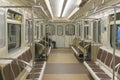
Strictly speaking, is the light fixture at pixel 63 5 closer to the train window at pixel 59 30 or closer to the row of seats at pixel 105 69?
the row of seats at pixel 105 69

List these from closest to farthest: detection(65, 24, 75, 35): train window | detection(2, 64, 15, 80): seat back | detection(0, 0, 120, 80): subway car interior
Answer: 1. detection(2, 64, 15, 80): seat back
2. detection(0, 0, 120, 80): subway car interior
3. detection(65, 24, 75, 35): train window

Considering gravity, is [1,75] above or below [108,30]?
below

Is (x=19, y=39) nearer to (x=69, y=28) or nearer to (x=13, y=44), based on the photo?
(x=13, y=44)

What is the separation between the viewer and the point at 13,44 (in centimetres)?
606

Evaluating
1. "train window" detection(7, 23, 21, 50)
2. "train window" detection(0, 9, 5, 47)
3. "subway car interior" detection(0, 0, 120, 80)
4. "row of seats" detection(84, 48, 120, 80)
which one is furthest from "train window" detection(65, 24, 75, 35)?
"train window" detection(0, 9, 5, 47)

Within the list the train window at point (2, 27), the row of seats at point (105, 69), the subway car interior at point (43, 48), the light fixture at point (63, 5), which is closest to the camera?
the subway car interior at point (43, 48)

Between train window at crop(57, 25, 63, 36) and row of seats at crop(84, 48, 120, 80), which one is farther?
train window at crop(57, 25, 63, 36)

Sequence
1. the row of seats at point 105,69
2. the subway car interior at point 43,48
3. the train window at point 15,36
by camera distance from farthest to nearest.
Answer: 1. the train window at point 15,36
2. the row of seats at point 105,69
3. the subway car interior at point 43,48

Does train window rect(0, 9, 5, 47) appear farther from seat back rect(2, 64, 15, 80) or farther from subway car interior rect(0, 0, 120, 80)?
seat back rect(2, 64, 15, 80)

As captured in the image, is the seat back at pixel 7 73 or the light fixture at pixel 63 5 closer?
the seat back at pixel 7 73

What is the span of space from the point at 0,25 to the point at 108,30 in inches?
153

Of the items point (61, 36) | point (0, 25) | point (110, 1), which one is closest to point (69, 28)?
point (61, 36)

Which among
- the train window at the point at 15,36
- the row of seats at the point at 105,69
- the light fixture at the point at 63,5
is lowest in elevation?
the row of seats at the point at 105,69

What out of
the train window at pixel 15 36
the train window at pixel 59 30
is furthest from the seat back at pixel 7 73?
the train window at pixel 59 30
